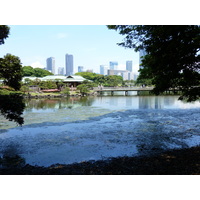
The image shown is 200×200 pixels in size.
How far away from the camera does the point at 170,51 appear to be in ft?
19.6

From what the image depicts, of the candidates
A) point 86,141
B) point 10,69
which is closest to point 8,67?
point 10,69

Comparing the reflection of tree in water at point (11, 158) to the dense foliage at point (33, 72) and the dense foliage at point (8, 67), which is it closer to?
the dense foliage at point (8, 67)

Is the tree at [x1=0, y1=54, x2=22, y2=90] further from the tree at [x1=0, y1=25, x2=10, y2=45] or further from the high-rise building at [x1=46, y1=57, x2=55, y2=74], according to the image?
the high-rise building at [x1=46, y1=57, x2=55, y2=74]

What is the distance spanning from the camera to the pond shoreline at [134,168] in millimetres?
4875

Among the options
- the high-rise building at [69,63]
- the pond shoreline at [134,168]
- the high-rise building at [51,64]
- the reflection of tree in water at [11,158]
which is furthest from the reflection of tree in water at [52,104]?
the high-rise building at [69,63]

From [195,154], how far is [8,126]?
36.0ft

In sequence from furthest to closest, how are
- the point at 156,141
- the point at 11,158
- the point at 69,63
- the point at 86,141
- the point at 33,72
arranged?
the point at 69,63 → the point at 33,72 → the point at 86,141 → the point at 156,141 → the point at 11,158

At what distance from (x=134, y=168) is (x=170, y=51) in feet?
12.2

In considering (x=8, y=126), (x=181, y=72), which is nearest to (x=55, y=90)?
(x=8, y=126)

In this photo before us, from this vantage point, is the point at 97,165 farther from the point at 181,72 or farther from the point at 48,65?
the point at 48,65

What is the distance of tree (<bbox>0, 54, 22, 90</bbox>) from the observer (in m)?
6.50

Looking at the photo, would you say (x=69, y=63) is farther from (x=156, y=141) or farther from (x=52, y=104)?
(x=156, y=141)

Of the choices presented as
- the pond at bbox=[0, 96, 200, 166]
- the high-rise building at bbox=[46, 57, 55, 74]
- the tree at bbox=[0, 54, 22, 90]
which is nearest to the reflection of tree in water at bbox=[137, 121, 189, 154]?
the pond at bbox=[0, 96, 200, 166]

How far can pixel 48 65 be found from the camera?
108562mm
